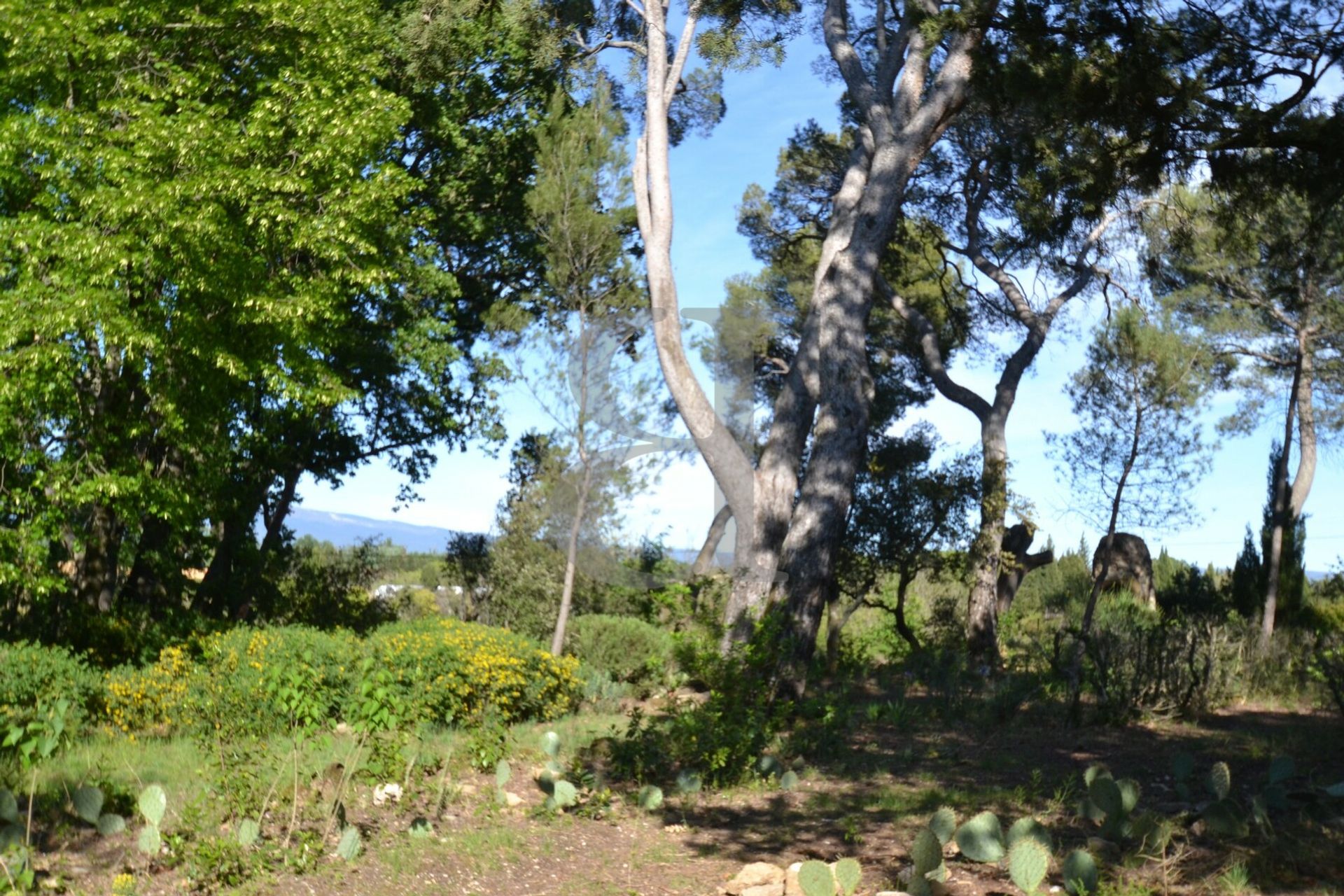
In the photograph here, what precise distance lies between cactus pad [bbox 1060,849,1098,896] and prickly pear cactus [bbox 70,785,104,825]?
472 cm

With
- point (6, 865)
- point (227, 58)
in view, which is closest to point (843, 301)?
point (227, 58)

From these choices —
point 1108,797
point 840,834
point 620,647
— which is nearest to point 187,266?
point 620,647

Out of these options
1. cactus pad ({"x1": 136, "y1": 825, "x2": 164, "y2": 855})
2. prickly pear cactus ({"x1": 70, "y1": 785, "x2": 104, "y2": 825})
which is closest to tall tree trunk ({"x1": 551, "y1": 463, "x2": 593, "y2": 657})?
prickly pear cactus ({"x1": 70, "y1": 785, "x2": 104, "y2": 825})

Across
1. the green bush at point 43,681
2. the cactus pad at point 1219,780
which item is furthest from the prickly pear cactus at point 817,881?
the green bush at point 43,681

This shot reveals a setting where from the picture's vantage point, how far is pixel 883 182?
36.3ft

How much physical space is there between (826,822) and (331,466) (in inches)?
461

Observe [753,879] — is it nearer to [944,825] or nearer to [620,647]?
[944,825]

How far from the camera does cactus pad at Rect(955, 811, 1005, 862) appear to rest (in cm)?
504

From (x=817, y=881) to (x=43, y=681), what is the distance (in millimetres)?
7596

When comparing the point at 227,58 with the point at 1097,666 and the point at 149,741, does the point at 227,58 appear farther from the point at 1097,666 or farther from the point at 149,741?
the point at 1097,666

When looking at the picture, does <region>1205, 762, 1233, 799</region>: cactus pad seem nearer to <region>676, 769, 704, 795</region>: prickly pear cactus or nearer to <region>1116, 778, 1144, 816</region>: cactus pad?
<region>1116, 778, 1144, 816</region>: cactus pad

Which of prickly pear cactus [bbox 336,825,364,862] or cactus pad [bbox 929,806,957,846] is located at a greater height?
cactus pad [bbox 929,806,957,846]

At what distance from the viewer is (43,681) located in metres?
9.52

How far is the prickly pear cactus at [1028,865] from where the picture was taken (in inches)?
179
